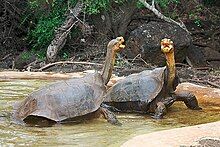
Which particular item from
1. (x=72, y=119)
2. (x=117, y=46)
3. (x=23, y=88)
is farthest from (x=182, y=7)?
(x=72, y=119)

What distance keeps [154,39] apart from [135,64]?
34.5 inches

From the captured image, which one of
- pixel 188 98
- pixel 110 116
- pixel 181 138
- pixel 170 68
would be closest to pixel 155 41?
pixel 188 98

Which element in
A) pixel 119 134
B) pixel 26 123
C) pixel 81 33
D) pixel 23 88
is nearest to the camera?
pixel 119 134

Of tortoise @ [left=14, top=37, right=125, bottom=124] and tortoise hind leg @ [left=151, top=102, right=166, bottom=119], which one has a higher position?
tortoise @ [left=14, top=37, right=125, bottom=124]

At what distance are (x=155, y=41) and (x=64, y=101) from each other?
24.9 ft

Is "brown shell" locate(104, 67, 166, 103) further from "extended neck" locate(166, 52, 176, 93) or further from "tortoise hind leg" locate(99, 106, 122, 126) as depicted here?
"tortoise hind leg" locate(99, 106, 122, 126)

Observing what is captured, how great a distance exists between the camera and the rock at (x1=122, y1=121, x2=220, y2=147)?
4.81m

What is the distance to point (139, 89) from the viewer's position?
7.59m

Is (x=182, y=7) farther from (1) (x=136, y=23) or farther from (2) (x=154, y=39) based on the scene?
(2) (x=154, y=39)

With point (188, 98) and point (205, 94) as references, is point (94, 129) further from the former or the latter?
point (205, 94)

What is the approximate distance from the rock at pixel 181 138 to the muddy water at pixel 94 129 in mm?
479

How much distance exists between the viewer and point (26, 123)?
21.4ft

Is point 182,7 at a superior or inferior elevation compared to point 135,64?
superior

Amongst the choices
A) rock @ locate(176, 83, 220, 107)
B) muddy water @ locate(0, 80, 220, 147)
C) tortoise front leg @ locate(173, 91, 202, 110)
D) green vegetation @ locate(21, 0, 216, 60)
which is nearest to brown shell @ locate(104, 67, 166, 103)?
muddy water @ locate(0, 80, 220, 147)
